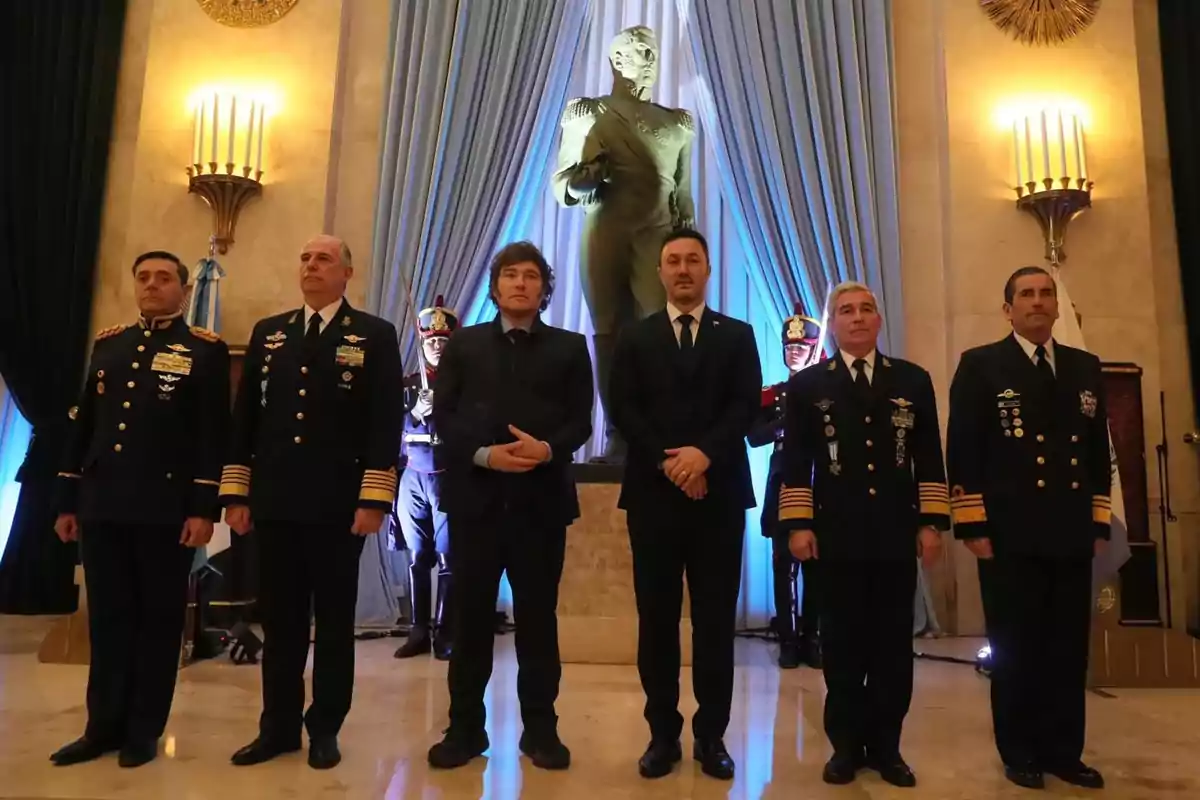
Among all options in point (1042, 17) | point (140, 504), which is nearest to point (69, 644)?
point (140, 504)

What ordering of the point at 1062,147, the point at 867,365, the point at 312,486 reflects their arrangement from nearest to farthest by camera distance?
the point at 312,486, the point at 867,365, the point at 1062,147

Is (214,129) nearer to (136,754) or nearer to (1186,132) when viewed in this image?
(136,754)

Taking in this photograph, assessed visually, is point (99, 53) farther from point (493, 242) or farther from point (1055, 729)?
point (1055, 729)

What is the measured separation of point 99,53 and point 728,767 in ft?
19.6

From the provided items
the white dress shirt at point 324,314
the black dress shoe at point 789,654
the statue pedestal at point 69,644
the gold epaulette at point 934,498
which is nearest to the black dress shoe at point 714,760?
the gold epaulette at point 934,498

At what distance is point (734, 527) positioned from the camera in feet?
7.76

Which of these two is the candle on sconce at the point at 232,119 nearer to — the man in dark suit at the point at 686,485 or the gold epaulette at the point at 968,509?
the man in dark suit at the point at 686,485

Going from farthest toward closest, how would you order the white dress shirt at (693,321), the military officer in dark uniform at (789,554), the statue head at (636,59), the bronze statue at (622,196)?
1. the statue head at (636,59)
2. the bronze statue at (622,196)
3. the military officer in dark uniform at (789,554)
4. the white dress shirt at (693,321)

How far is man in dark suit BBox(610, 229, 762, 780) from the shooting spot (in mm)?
2303

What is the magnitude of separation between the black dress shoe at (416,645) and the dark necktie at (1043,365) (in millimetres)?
2884

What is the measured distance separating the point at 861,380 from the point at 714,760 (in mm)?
1079

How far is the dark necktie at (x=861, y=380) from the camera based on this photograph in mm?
2410

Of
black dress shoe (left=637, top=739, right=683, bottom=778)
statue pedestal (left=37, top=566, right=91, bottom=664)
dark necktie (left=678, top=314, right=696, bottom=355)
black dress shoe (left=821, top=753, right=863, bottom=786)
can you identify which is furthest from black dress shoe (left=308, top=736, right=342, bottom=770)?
statue pedestal (left=37, top=566, right=91, bottom=664)

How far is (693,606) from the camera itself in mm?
2357
